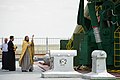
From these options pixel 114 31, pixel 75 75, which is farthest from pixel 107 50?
pixel 75 75

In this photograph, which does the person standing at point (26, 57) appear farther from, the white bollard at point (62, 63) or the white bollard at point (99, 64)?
the white bollard at point (99, 64)

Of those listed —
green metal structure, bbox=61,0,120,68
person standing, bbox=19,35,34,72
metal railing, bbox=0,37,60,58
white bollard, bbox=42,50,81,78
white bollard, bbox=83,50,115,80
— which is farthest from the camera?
metal railing, bbox=0,37,60,58

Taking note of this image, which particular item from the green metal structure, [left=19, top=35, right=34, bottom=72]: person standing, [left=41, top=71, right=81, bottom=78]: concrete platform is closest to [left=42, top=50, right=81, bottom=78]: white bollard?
[left=41, top=71, right=81, bottom=78]: concrete platform

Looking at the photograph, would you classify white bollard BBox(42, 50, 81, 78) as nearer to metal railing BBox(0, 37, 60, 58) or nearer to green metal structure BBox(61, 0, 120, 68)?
green metal structure BBox(61, 0, 120, 68)

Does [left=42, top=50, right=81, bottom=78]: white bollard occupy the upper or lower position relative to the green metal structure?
lower

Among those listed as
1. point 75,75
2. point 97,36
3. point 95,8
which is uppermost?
point 95,8

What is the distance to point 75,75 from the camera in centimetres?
1576

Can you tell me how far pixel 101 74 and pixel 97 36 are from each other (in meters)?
3.86

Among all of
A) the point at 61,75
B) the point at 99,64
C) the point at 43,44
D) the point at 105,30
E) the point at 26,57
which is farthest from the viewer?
the point at 43,44

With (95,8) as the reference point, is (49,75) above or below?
below

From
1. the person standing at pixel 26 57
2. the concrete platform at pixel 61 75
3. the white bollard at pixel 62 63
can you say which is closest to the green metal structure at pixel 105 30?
the white bollard at pixel 62 63

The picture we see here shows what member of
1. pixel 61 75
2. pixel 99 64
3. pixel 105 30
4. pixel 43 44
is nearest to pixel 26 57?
pixel 105 30

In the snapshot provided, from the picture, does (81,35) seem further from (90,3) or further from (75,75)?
(75,75)

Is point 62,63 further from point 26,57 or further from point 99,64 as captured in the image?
point 26,57
